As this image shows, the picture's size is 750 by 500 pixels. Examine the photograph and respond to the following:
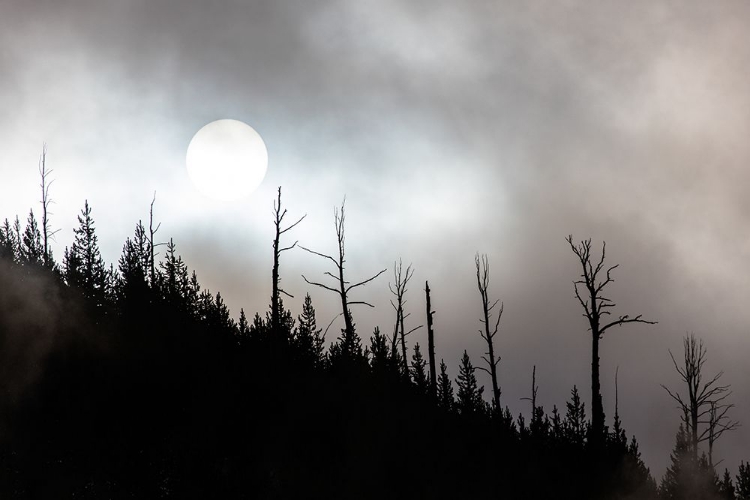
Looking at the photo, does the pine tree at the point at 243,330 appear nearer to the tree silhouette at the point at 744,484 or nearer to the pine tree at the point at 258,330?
the pine tree at the point at 258,330

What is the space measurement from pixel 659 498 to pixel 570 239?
36.3 feet

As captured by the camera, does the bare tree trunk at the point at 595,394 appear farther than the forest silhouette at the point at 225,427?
Yes

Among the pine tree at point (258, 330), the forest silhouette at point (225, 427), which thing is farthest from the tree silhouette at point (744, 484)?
the pine tree at point (258, 330)

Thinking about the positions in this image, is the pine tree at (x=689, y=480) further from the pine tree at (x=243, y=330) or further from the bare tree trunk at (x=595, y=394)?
the pine tree at (x=243, y=330)

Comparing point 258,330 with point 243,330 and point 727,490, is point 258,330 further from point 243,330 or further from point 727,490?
point 727,490

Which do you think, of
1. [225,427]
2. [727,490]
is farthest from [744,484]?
[225,427]

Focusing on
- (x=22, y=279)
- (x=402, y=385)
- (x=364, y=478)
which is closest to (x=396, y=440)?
(x=364, y=478)

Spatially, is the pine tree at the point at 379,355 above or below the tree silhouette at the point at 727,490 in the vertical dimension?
above

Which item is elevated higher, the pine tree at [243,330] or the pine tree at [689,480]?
the pine tree at [243,330]

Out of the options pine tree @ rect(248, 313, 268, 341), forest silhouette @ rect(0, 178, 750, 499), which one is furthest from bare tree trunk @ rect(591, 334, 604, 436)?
pine tree @ rect(248, 313, 268, 341)

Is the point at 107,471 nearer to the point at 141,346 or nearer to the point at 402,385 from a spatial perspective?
the point at 141,346

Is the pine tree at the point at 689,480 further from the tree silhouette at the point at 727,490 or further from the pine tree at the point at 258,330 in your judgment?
the pine tree at the point at 258,330

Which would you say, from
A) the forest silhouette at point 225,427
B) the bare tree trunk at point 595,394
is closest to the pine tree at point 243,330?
the forest silhouette at point 225,427

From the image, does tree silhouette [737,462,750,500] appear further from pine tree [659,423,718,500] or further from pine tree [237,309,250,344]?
pine tree [237,309,250,344]
